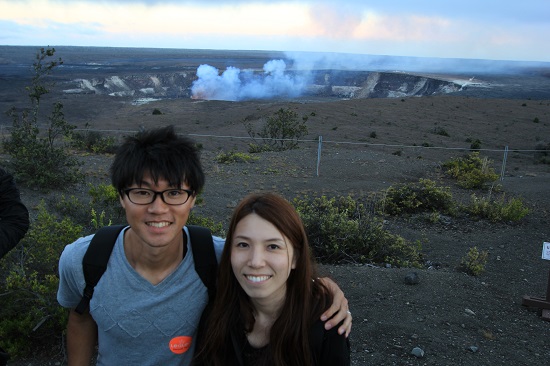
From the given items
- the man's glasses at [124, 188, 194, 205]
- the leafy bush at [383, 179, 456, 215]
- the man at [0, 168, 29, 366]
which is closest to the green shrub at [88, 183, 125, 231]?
the man at [0, 168, 29, 366]

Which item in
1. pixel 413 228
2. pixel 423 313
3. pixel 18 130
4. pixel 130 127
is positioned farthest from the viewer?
pixel 130 127

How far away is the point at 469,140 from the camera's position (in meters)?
23.7

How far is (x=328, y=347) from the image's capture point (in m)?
1.81

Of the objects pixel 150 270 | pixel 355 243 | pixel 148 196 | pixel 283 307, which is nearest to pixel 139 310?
pixel 150 270

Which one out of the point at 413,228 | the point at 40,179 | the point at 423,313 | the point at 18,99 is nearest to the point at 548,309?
the point at 423,313

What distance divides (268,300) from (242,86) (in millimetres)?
58978

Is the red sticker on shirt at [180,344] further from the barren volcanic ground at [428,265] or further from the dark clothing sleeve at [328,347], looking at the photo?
the barren volcanic ground at [428,265]

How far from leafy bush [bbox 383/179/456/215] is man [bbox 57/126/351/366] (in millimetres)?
6608

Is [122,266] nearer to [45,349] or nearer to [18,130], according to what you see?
[45,349]

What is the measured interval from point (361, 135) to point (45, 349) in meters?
21.9

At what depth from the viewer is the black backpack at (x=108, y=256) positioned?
1928mm

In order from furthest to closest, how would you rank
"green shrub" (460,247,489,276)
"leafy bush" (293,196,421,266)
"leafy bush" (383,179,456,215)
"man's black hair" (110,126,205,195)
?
"leafy bush" (383,179,456,215) → "leafy bush" (293,196,421,266) → "green shrub" (460,247,489,276) → "man's black hair" (110,126,205,195)

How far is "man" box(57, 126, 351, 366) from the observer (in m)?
1.89

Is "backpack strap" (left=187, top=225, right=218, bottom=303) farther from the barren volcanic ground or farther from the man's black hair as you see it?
the barren volcanic ground
